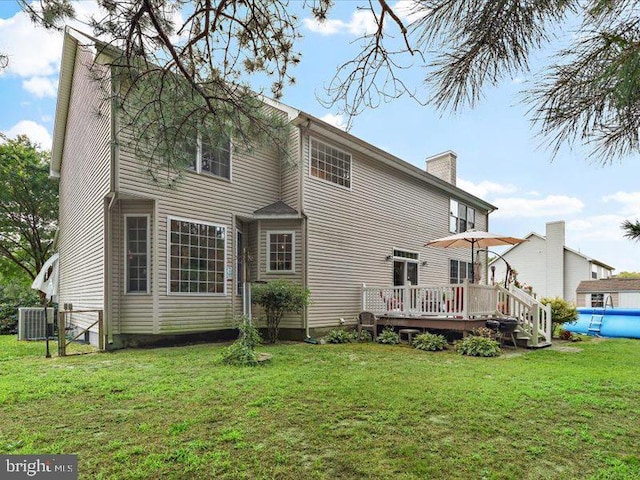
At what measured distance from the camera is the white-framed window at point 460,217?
15688 mm

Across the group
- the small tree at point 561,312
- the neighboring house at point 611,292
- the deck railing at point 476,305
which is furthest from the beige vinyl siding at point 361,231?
the neighboring house at point 611,292

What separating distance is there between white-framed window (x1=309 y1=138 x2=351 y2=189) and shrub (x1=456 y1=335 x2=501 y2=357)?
5570 mm

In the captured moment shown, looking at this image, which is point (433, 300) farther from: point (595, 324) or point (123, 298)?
point (595, 324)

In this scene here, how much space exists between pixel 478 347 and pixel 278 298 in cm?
460

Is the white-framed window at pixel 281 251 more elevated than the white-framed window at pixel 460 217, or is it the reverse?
the white-framed window at pixel 460 217

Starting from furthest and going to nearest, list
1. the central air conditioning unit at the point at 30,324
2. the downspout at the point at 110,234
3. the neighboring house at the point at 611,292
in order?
1. the neighboring house at the point at 611,292
2. the central air conditioning unit at the point at 30,324
3. the downspout at the point at 110,234

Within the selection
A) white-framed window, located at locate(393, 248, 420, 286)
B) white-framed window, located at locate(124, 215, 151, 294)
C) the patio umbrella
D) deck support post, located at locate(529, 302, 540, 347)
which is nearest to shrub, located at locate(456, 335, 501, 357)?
deck support post, located at locate(529, 302, 540, 347)

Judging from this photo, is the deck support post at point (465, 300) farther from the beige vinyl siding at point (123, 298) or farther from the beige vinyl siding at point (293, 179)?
the beige vinyl siding at point (123, 298)

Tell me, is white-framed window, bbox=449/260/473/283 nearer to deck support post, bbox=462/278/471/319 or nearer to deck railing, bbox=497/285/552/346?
deck railing, bbox=497/285/552/346

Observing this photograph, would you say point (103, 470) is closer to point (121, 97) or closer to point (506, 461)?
point (506, 461)

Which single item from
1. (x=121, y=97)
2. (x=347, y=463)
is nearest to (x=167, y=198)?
(x=121, y=97)

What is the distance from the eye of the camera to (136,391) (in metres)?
4.57

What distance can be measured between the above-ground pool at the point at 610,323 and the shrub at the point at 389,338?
819cm

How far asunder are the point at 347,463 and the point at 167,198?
723 centimetres
